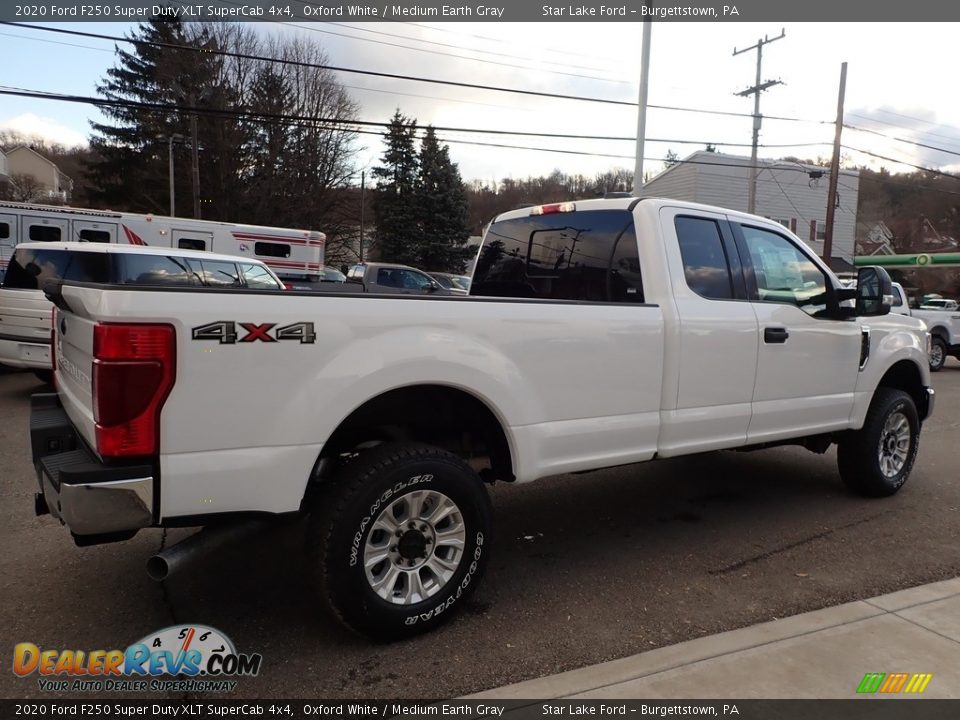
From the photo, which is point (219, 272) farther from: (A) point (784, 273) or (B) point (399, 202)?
(B) point (399, 202)

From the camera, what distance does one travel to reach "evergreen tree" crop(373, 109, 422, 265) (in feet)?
139

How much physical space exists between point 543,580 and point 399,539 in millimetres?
1170

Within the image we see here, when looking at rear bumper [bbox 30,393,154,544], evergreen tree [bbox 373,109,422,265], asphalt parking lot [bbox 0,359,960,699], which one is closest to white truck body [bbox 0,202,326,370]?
asphalt parking lot [bbox 0,359,960,699]

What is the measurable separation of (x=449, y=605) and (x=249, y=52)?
1563 inches

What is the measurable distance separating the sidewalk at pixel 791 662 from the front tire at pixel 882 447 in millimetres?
1937

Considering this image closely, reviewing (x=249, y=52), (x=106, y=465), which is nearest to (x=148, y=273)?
(x=106, y=465)

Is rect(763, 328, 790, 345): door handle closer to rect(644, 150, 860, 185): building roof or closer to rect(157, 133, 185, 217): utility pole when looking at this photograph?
rect(644, 150, 860, 185): building roof

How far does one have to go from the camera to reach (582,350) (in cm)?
337

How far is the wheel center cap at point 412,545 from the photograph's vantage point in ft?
9.59

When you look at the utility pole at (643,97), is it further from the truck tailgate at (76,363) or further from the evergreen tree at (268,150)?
the evergreen tree at (268,150)

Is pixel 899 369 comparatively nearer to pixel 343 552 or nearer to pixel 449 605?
pixel 449 605

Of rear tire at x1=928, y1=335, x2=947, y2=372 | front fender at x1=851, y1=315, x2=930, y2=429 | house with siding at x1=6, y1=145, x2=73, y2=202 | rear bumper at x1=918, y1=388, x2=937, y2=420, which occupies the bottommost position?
rear tire at x1=928, y1=335, x2=947, y2=372

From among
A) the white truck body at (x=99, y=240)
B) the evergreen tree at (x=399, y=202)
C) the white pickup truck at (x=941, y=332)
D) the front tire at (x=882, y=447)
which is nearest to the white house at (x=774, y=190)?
the evergreen tree at (x=399, y=202)

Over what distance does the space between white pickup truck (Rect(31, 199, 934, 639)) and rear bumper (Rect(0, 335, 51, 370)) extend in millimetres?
5973
